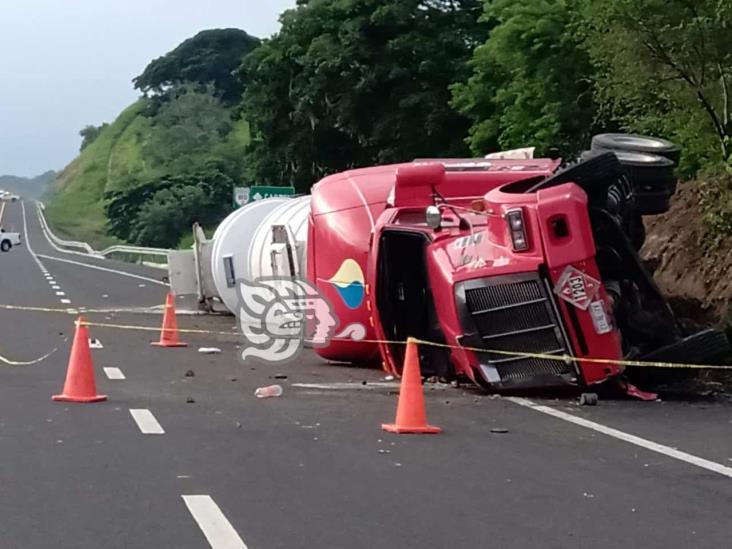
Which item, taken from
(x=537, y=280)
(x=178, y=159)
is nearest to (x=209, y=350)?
(x=537, y=280)

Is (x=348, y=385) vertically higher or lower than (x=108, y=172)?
lower

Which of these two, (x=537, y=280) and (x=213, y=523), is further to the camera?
(x=537, y=280)

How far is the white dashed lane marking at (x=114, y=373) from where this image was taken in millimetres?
14945

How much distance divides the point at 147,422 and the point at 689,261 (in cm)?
1137

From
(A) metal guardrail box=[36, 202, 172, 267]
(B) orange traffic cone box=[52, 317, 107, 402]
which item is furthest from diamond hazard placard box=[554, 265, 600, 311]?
(A) metal guardrail box=[36, 202, 172, 267]

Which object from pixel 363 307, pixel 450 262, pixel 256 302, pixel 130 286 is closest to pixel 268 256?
pixel 256 302

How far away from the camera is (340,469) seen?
9.38 m

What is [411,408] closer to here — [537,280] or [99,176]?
[537,280]

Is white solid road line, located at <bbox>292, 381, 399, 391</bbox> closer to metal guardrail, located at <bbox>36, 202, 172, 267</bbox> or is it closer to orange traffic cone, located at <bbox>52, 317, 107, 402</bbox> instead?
orange traffic cone, located at <bbox>52, 317, 107, 402</bbox>

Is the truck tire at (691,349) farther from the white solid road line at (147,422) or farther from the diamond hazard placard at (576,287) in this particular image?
the white solid road line at (147,422)

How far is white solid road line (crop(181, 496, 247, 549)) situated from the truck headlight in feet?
17.9

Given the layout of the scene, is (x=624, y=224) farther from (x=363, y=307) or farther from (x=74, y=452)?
(x=74, y=452)

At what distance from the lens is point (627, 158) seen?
1423 centimetres

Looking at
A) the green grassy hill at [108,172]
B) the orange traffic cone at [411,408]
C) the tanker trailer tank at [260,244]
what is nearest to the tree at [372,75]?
the tanker trailer tank at [260,244]
